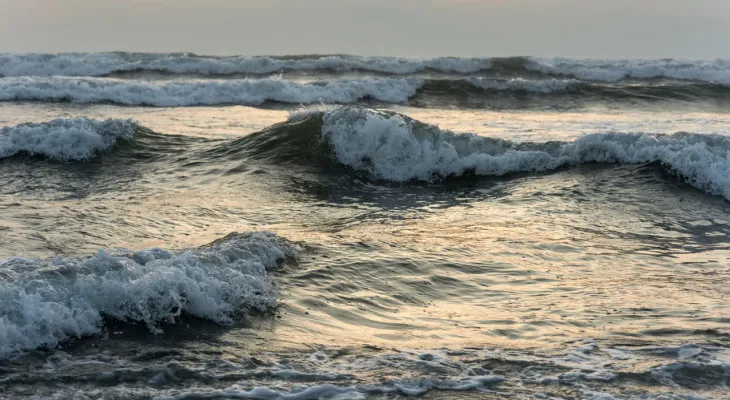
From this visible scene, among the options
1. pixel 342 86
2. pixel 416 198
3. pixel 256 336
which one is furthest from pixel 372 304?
pixel 342 86

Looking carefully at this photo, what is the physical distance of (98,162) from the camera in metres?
11.9

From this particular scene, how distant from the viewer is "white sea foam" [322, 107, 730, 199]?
11531 mm

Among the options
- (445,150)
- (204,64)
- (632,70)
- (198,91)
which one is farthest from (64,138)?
(632,70)

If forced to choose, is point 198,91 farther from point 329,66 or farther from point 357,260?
point 357,260

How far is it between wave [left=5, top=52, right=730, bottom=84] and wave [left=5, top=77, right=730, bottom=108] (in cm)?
446

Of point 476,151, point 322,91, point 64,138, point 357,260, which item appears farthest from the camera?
point 322,91

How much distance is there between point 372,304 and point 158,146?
26.9 ft

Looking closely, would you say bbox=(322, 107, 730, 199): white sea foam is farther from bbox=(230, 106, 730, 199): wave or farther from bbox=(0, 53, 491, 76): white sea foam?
bbox=(0, 53, 491, 76): white sea foam

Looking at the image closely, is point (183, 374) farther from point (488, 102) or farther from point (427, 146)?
point (488, 102)

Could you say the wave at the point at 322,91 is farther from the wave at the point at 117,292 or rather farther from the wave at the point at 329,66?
the wave at the point at 117,292

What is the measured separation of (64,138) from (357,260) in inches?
300

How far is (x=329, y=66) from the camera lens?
A: 29.7m

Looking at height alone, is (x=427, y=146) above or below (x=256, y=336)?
above

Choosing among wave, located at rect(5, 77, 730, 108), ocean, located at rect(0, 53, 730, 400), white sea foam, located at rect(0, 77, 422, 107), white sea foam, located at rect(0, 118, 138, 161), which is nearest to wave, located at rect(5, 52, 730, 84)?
wave, located at rect(5, 77, 730, 108)
